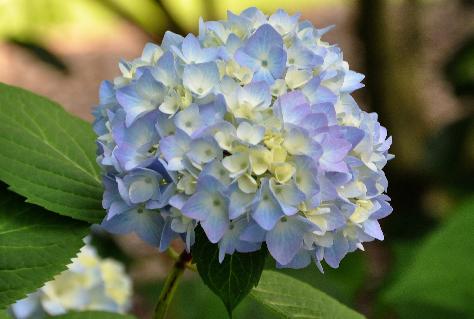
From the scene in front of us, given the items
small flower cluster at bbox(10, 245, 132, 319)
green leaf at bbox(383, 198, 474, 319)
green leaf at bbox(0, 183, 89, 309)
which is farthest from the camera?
green leaf at bbox(383, 198, 474, 319)

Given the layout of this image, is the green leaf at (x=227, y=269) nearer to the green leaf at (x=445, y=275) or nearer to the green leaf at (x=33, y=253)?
the green leaf at (x=33, y=253)

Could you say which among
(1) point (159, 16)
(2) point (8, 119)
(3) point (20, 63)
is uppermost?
(2) point (8, 119)

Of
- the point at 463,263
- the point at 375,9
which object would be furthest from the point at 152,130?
the point at 375,9

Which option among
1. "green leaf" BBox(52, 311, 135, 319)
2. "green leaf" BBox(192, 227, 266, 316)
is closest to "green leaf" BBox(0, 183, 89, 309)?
"green leaf" BBox(192, 227, 266, 316)

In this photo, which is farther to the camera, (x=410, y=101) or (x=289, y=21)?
(x=410, y=101)

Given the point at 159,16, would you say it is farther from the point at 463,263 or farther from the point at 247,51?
the point at 247,51

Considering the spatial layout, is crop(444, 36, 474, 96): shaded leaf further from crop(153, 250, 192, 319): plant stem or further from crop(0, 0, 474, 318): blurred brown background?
crop(153, 250, 192, 319): plant stem

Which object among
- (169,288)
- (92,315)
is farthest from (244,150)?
(92,315)
